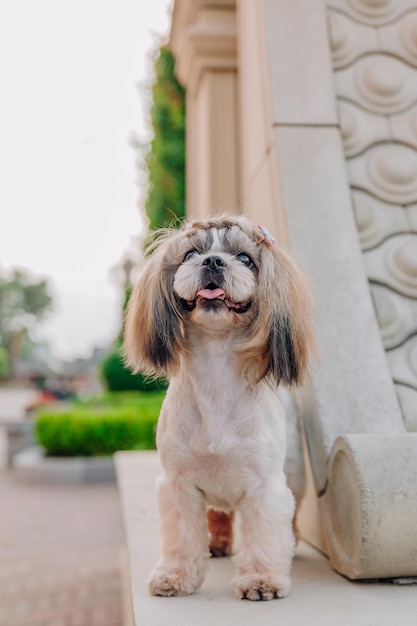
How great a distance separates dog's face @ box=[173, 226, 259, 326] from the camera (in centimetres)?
239

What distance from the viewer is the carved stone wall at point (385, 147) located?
3508mm

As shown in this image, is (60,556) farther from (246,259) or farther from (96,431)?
(246,259)

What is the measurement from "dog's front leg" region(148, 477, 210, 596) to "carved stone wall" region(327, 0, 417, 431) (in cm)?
122

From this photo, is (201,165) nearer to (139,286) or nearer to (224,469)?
(139,286)

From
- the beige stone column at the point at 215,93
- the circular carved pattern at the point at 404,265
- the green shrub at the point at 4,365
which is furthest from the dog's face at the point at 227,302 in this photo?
the green shrub at the point at 4,365

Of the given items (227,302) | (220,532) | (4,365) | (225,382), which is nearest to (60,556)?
(220,532)

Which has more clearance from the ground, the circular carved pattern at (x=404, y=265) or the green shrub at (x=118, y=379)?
the green shrub at (x=118, y=379)

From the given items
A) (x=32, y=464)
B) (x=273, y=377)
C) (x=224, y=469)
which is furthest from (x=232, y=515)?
(x=32, y=464)

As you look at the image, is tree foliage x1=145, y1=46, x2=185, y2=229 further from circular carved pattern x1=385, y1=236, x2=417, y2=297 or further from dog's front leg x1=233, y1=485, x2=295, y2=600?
dog's front leg x1=233, y1=485, x2=295, y2=600

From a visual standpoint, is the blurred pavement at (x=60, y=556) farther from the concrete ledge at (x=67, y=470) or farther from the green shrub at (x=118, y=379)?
the green shrub at (x=118, y=379)

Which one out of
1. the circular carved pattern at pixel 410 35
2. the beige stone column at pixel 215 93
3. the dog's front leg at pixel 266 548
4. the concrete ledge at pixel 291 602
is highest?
the beige stone column at pixel 215 93

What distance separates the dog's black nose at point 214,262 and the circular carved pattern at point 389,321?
1.38 meters

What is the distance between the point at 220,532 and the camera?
10.1ft

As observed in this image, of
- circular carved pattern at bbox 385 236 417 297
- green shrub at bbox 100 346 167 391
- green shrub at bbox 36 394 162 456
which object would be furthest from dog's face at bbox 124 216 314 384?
green shrub at bbox 100 346 167 391
